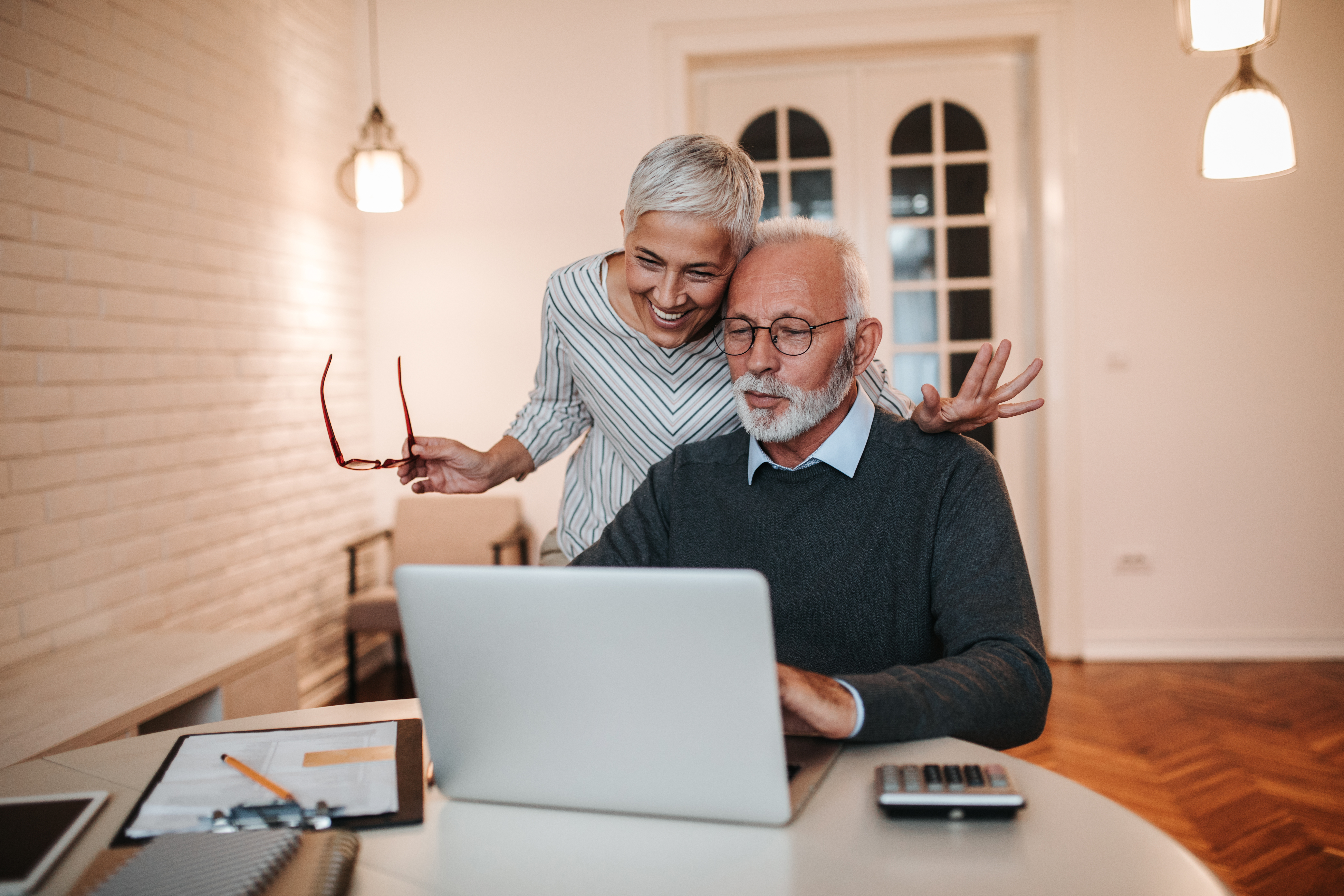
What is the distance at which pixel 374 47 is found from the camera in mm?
4180

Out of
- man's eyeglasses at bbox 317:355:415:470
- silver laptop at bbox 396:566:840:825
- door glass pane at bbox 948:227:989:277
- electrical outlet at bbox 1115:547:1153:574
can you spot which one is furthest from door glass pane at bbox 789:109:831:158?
silver laptop at bbox 396:566:840:825

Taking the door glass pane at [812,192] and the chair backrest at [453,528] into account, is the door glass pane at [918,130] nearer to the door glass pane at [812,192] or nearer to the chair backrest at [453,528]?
the door glass pane at [812,192]

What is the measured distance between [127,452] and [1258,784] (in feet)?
11.0

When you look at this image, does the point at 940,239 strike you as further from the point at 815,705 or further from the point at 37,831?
the point at 37,831

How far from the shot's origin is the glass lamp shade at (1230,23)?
2.01 meters

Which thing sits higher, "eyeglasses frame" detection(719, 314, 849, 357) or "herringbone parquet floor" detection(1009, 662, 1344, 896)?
"eyeglasses frame" detection(719, 314, 849, 357)

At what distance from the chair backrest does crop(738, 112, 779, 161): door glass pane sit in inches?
74.4

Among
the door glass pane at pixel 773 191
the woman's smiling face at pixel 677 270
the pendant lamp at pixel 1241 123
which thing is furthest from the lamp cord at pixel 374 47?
the pendant lamp at pixel 1241 123

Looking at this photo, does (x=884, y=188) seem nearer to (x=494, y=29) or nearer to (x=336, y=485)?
(x=494, y=29)

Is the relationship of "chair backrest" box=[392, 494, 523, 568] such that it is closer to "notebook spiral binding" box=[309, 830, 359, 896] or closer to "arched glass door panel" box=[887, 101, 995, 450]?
"arched glass door panel" box=[887, 101, 995, 450]

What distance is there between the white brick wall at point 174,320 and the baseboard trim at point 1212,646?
10.7 feet

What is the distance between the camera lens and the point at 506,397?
4238 millimetres

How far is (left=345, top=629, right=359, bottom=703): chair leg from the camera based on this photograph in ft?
12.0

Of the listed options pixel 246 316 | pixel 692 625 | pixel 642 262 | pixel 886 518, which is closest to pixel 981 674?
pixel 886 518
